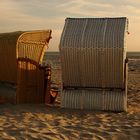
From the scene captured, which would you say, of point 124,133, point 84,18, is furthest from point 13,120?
point 84,18

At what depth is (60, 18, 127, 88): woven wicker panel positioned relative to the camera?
13109 millimetres

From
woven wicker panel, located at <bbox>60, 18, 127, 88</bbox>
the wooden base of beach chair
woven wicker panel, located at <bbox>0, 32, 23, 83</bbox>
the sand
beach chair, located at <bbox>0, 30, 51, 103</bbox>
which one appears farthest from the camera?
woven wicker panel, located at <bbox>0, 32, 23, 83</bbox>

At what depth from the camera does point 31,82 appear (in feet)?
47.4

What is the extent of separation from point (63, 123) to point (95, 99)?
2753 mm

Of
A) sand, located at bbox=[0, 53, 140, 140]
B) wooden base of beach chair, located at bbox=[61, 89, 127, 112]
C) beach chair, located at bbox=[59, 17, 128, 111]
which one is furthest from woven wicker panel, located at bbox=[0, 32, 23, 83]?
wooden base of beach chair, located at bbox=[61, 89, 127, 112]

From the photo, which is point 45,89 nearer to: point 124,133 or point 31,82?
point 31,82

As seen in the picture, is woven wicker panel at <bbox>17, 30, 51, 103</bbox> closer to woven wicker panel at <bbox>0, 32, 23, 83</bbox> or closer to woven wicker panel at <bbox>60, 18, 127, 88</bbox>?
woven wicker panel at <bbox>0, 32, 23, 83</bbox>

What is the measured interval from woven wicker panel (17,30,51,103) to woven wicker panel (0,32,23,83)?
291mm

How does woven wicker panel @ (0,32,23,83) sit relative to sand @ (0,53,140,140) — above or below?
above

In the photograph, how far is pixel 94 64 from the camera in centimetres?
1336

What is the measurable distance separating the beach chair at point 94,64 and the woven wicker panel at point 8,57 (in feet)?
5.94

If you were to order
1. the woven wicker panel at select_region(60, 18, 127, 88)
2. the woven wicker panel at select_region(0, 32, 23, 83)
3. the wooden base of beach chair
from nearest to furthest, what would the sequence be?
the woven wicker panel at select_region(60, 18, 127, 88) < the wooden base of beach chair < the woven wicker panel at select_region(0, 32, 23, 83)

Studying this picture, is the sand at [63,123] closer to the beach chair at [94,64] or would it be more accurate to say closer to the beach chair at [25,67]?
the beach chair at [94,64]

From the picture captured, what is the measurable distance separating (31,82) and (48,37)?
2.00m
